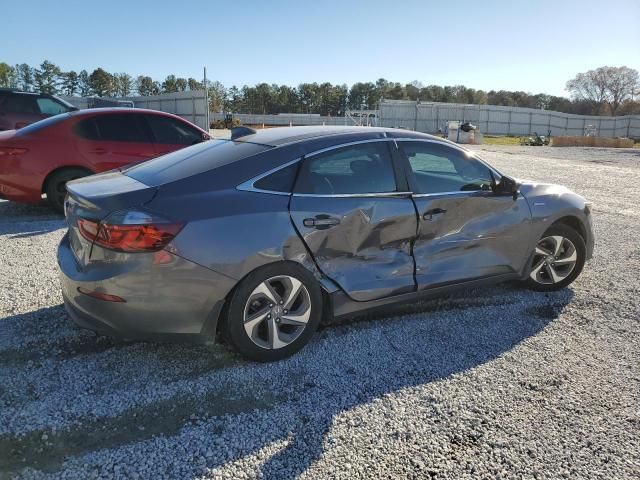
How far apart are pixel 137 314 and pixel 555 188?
3.92m

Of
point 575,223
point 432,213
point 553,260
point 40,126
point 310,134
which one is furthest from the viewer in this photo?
point 40,126

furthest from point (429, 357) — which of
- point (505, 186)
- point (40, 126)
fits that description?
point (40, 126)

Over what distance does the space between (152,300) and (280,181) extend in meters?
1.12

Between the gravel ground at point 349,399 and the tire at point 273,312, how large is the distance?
A: 134mm

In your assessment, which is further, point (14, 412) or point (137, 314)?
point (137, 314)

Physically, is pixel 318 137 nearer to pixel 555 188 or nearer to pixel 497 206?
pixel 497 206

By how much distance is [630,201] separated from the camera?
10633mm

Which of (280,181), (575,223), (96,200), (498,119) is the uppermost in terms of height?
(498,119)

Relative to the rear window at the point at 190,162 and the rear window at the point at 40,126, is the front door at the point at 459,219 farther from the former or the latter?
the rear window at the point at 40,126

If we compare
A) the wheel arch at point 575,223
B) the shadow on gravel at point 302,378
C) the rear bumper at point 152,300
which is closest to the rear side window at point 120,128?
the shadow on gravel at point 302,378

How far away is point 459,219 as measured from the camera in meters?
4.05

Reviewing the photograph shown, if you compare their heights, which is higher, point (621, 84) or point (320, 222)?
point (621, 84)

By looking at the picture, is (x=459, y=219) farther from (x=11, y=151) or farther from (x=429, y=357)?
(x=11, y=151)

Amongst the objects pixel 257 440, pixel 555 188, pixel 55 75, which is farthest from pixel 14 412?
pixel 55 75
